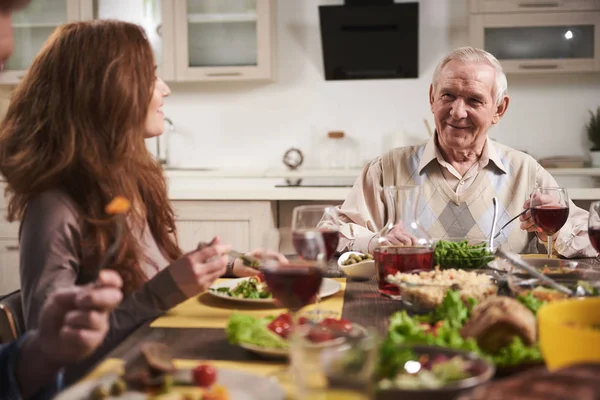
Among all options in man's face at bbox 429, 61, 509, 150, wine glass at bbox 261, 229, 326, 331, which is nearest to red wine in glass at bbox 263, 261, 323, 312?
wine glass at bbox 261, 229, 326, 331

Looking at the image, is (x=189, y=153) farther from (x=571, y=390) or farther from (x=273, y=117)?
(x=571, y=390)

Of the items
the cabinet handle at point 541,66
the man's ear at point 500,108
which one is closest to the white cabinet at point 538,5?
the cabinet handle at point 541,66

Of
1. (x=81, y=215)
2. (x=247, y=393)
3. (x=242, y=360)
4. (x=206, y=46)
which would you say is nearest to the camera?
(x=247, y=393)

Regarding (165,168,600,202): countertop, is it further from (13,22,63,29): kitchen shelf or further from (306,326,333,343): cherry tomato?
(306,326,333,343): cherry tomato

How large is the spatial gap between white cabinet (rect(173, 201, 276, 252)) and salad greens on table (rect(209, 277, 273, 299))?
2.40 metres

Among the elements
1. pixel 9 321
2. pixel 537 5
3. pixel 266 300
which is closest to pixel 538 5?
pixel 537 5

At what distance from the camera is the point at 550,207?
5.82 feet

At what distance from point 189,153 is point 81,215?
3.27 metres

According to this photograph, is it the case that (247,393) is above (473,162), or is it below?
below

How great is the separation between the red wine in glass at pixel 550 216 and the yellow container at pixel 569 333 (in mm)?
808

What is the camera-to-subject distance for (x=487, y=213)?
8.27ft

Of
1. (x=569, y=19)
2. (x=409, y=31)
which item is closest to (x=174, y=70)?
(x=409, y=31)

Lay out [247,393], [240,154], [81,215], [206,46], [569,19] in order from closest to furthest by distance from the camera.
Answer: [247,393] → [81,215] → [569,19] → [206,46] → [240,154]

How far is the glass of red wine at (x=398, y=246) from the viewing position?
1.55m
